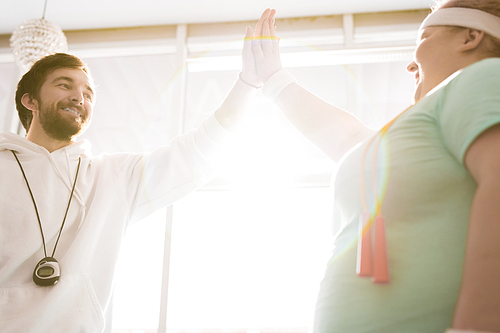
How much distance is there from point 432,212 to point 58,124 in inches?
64.3

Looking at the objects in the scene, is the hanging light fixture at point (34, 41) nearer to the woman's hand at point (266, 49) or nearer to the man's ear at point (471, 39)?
the woman's hand at point (266, 49)

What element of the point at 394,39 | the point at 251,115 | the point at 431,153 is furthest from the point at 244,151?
the point at 431,153

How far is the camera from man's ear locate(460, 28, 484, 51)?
0.87 m

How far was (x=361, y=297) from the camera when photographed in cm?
70

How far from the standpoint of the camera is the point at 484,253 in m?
0.53

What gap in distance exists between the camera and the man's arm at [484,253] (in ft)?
1.65

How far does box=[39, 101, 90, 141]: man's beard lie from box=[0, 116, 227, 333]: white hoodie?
8 cm

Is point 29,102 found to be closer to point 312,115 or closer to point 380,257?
point 312,115

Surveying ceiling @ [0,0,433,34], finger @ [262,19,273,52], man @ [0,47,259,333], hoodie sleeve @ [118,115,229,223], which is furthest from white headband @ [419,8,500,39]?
ceiling @ [0,0,433,34]

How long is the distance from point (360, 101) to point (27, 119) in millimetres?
2084

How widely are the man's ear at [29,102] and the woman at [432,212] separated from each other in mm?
1657

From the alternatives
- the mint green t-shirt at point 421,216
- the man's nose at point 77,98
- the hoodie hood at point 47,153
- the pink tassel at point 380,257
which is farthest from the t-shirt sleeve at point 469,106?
the man's nose at point 77,98

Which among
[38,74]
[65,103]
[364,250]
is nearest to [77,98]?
[65,103]

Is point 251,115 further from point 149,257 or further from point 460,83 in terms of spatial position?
point 460,83
